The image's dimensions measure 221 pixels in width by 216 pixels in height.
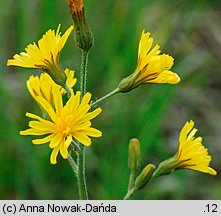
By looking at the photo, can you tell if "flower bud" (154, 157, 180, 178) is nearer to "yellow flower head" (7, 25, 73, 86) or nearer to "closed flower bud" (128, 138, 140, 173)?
"closed flower bud" (128, 138, 140, 173)

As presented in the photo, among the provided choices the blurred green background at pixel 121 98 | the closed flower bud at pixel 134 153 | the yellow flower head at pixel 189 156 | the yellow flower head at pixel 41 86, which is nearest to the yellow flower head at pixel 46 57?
the yellow flower head at pixel 41 86

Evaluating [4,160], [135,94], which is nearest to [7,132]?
[4,160]

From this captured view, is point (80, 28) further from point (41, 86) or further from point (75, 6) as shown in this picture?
point (41, 86)

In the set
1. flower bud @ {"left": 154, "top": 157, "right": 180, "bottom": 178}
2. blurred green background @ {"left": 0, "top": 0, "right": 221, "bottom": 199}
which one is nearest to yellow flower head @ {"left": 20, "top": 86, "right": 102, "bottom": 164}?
flower bud @ {"left": 154, "top": 157, "right": 180, "bottom": 178}

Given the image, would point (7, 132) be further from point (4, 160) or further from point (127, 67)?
point (127, 67)

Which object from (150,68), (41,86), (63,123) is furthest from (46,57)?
(150,68)
